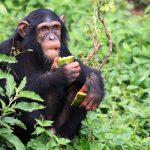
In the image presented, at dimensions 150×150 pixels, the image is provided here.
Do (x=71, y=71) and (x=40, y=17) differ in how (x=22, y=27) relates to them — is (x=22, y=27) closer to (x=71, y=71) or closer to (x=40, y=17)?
(x=40, y=17)

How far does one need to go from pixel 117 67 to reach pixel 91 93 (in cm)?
239

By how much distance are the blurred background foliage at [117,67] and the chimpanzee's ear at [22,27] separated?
0.33m

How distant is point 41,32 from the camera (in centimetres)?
668

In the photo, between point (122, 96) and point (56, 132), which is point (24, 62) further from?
point (122, 96)

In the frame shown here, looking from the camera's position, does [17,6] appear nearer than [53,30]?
No

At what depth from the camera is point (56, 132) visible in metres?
6.44

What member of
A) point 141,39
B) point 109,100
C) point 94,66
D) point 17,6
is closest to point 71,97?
point 94,66

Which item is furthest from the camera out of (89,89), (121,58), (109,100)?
(121,58)

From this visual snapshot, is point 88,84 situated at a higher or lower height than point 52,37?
lower

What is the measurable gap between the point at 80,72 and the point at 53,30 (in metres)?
0.56

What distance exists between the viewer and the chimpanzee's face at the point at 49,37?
21.2 ft

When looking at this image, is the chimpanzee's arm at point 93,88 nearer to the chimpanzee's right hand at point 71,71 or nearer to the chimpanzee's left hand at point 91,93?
the chimpanzee's left hand at point 91,93

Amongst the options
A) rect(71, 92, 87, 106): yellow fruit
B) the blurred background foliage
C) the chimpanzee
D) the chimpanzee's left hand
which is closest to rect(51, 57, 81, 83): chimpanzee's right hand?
the chimpanzee

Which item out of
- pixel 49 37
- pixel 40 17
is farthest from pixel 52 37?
pixel 40 17
